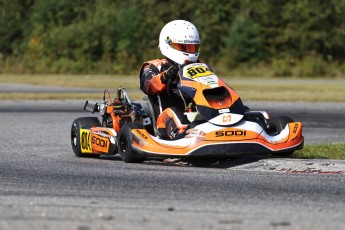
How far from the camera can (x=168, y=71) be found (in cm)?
1156

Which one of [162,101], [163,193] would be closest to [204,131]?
[162,101]

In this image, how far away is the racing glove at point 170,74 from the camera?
1155 cm

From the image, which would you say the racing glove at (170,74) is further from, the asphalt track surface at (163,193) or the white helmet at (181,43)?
the asphalt track surface at (163,193)

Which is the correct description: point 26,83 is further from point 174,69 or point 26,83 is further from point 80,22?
point 174,69

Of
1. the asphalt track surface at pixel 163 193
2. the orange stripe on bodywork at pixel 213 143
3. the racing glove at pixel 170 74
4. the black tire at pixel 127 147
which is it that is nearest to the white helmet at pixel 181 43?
the racing glove at pixel 170 74

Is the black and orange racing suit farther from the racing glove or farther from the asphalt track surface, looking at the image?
the asphalt track surface

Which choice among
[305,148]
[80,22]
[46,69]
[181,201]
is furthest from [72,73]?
[181,201]

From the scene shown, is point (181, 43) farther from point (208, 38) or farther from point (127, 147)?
point (208, 38)

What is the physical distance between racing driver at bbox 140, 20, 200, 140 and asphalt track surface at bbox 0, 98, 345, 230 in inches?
24.9

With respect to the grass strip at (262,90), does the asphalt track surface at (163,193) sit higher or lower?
higher

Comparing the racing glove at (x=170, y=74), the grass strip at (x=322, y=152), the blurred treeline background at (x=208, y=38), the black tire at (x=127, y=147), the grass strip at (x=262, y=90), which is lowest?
the blurred treeline background at (x=208, y=38)

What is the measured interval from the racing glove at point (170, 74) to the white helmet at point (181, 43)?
0.39 metres

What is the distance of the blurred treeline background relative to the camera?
4888 centimetres

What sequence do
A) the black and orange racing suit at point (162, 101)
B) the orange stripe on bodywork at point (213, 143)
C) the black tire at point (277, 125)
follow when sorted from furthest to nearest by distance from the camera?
the black tire at point (277, 125) → the black and orange racing suit at point (162, 101) → the orange stripe on bodywork at point (213, 143)
